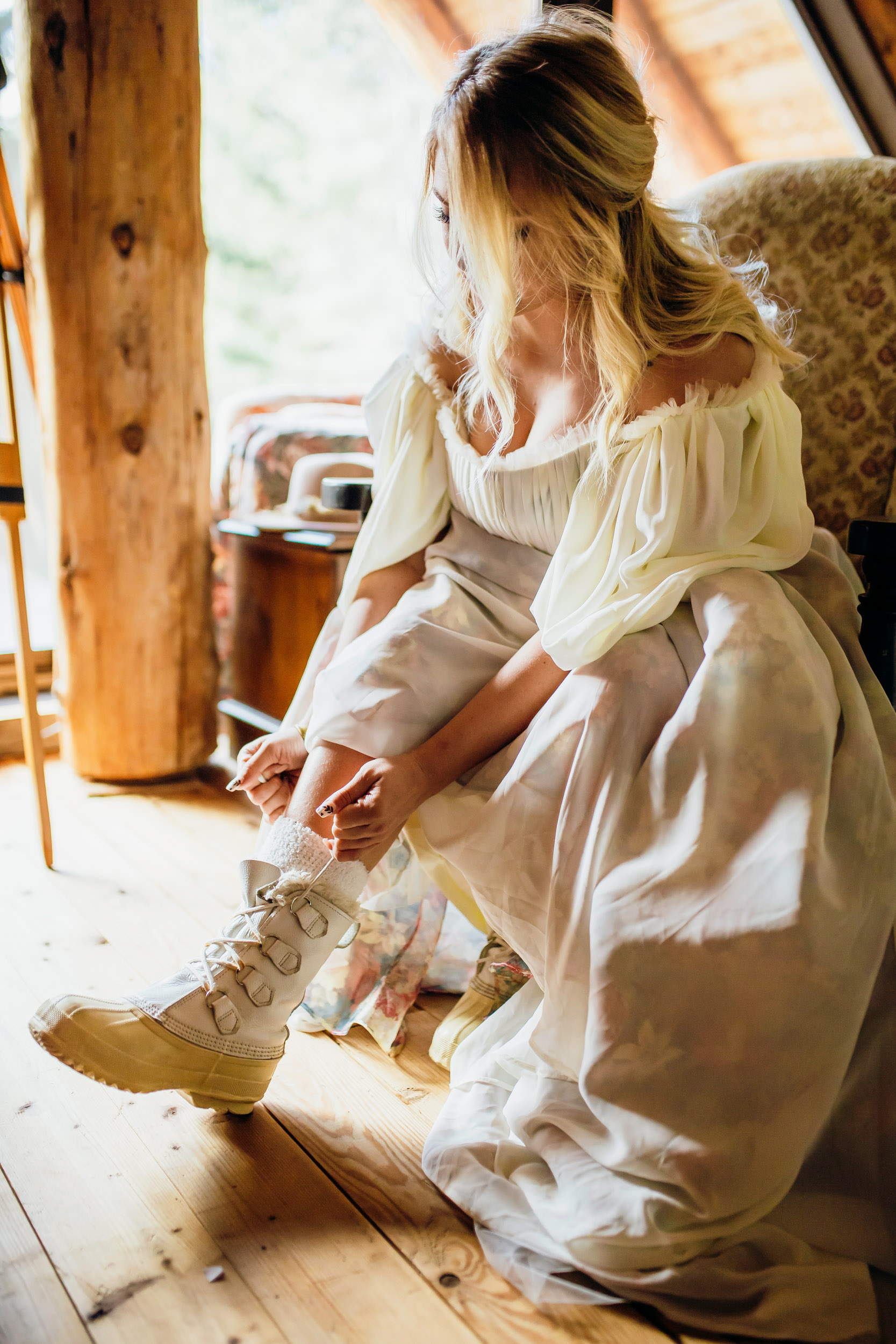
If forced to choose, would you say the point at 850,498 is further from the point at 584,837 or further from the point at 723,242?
the point at 584,837

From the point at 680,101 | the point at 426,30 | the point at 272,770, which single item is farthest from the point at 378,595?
the point at 426,30

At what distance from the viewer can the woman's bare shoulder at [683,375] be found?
1025mm

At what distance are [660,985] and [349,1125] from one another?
380mm

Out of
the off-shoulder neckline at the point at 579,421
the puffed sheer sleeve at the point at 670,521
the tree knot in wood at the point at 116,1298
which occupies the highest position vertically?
the off-shoulder neckline at the point at 579,421

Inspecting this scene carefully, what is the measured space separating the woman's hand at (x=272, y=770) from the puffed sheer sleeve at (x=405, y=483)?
9.2 inches

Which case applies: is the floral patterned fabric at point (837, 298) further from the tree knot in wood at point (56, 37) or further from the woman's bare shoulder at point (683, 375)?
the tree knot in wood at point (56, 37)

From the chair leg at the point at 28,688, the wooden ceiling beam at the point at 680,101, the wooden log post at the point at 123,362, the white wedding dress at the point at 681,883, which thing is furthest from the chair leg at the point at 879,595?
the wooden ceiling beam at the point at 680,101

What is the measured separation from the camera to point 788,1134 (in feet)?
2.59

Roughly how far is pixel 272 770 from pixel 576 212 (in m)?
0.64

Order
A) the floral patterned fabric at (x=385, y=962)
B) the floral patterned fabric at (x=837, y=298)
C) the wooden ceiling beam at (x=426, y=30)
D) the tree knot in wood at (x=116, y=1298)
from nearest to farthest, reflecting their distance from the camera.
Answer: the tree knot in wood at (x=116, y=1298) → the floral patterned fabric at (x=385, y=962) → the floral patterned fabric at (x=837, y=298) → the wooden ceiling beam at (x=426, y=30)

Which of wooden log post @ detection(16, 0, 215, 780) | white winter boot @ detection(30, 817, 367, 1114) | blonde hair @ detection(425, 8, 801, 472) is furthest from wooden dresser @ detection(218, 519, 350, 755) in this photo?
white winter boot @ detection(30, 817, 367, 1114)

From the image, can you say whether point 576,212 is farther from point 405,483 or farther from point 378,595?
point 378,595

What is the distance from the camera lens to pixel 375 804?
934 millimetres

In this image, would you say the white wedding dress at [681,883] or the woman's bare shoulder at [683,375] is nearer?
the white wedding dress at [681,883]
